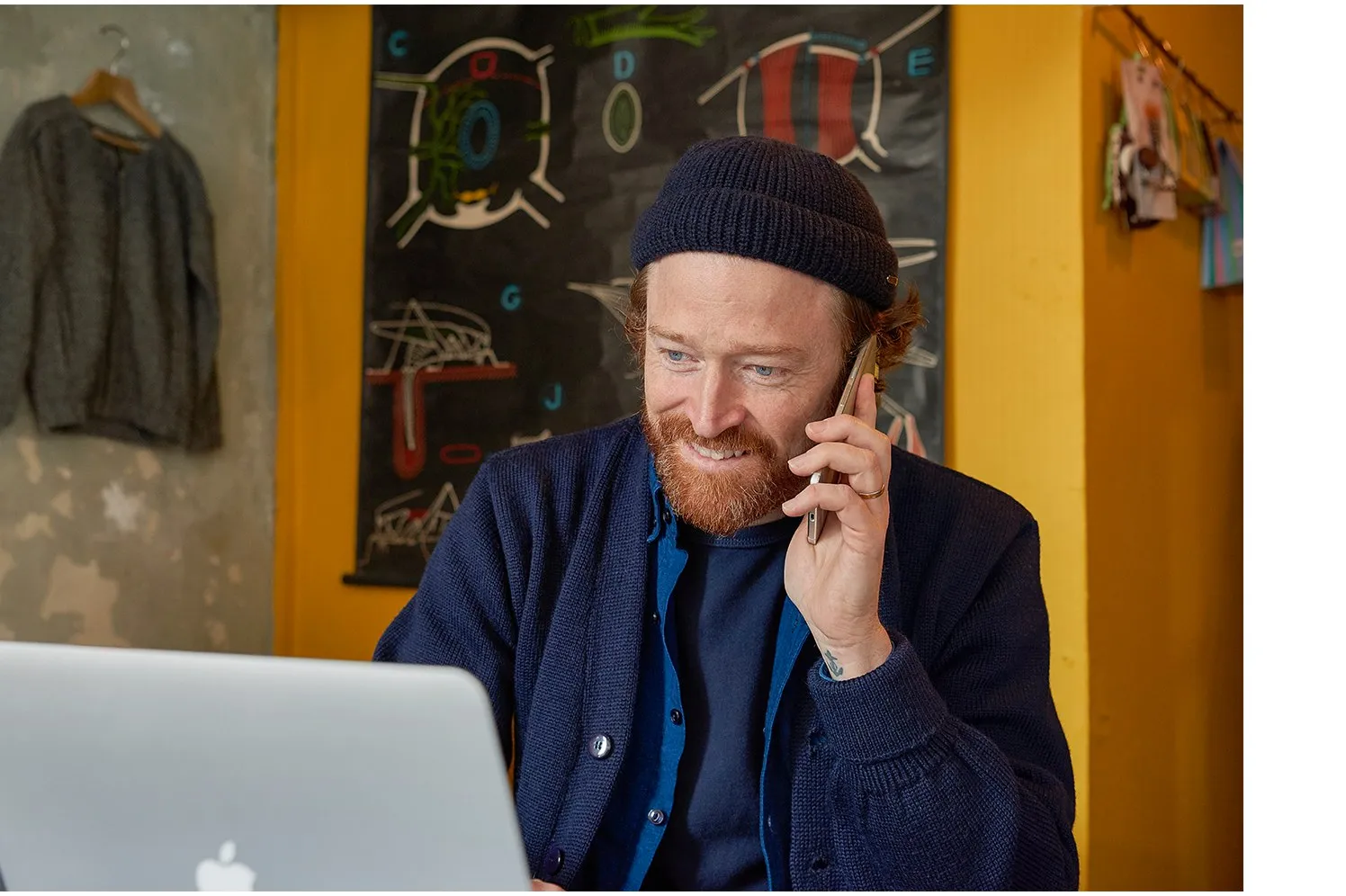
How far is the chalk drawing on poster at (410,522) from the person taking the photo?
9.55 ft

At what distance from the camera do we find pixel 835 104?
2.45 m

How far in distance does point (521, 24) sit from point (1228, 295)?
210 centimetres

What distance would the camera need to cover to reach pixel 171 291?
2748 mm

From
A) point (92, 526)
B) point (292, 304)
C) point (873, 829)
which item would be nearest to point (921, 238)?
point (873, 829)

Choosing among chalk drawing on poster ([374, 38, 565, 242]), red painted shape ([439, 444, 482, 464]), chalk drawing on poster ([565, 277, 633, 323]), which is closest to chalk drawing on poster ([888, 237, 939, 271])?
chalk drawing on poster ([565, 277, 633, 323])

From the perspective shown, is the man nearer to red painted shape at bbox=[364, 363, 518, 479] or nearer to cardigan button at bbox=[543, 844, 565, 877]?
cardigan button at bbox=[543, 844, 565, 877]

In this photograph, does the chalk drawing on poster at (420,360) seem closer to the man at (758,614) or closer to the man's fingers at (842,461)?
the man at (758,614)

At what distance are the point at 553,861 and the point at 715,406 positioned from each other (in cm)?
50

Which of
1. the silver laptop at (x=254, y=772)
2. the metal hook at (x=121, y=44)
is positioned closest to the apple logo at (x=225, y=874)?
the silver laptop at (x=254, y=772)

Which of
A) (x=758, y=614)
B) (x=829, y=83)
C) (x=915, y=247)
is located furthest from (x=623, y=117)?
(x=758, y=614)

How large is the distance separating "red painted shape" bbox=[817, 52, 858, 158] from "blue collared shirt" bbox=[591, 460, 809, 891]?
1472mm

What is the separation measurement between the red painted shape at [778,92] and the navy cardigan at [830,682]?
129 cm

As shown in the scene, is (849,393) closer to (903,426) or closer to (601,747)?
(601,747)

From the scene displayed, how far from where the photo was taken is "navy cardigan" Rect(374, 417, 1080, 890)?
1.05 metres
